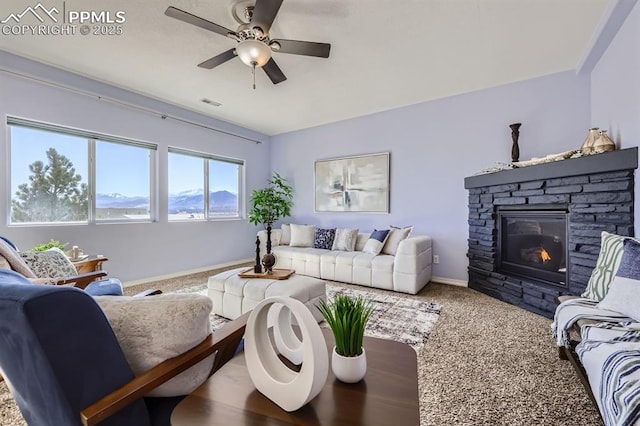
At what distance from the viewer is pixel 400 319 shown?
2646 millimetres

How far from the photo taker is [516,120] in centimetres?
339

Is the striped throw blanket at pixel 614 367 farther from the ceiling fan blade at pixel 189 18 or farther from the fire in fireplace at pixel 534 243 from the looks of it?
the ceiling fan blade at pixel 189 18

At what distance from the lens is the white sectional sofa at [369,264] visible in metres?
3.42

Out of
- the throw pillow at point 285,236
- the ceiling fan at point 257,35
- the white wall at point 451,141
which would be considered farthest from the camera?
the throw pillow at point 285,236

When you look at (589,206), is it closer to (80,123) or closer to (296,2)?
(296,2)

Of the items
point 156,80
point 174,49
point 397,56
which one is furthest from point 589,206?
point 156,80

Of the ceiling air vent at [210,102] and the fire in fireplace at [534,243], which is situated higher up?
the ceiling air vent at [210,102]

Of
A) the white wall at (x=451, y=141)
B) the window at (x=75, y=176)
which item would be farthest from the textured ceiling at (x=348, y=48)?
the window at (x=75, y=176)

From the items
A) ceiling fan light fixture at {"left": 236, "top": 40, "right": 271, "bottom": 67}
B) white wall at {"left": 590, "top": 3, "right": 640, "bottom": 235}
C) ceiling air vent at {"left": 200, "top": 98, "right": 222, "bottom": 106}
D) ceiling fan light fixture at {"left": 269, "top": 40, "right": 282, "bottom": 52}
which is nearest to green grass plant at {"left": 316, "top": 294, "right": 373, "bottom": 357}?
ceiling fan light fixture at {"left": 236, "top": 40, "right": 271, "bottom": 67}

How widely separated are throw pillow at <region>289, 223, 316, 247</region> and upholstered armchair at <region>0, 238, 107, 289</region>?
9.31 feet

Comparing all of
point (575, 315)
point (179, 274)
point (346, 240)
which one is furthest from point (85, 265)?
point (575, 315)

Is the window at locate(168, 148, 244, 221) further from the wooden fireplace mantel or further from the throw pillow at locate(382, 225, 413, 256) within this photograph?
the wooden fireplace mantel

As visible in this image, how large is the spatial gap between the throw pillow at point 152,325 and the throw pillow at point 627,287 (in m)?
2.08

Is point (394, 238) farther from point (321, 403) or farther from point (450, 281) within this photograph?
point (321, 403)
